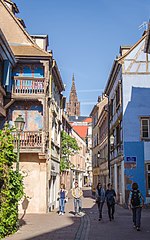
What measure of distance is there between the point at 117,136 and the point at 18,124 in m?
14.7

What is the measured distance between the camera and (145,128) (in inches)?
953

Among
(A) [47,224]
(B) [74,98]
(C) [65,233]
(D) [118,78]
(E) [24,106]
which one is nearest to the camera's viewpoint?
(C) [65,233]

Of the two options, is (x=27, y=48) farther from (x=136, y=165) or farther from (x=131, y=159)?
(x=136, y=165)

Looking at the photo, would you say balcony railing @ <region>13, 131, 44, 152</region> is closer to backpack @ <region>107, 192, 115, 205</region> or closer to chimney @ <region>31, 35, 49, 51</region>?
backpack @ <region>107, 192, 115, 205</region>

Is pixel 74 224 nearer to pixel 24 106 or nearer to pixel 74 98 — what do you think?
pixel 24 106

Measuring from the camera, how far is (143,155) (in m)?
23.7

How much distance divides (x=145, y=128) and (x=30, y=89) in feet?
27.6

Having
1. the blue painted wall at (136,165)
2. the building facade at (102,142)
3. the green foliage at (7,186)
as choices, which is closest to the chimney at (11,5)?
the blue painted wall at (136,165)

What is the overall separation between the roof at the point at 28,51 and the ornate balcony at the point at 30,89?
141 cm

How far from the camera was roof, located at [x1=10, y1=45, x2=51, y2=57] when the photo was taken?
2061cm

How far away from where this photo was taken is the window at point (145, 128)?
24047mm

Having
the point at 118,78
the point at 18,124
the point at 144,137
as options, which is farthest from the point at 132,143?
the point at 18,124

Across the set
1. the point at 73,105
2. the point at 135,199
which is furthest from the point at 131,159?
the point at 73,105

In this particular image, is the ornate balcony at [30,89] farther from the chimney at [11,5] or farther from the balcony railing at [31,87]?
the chimney at [11,5]
